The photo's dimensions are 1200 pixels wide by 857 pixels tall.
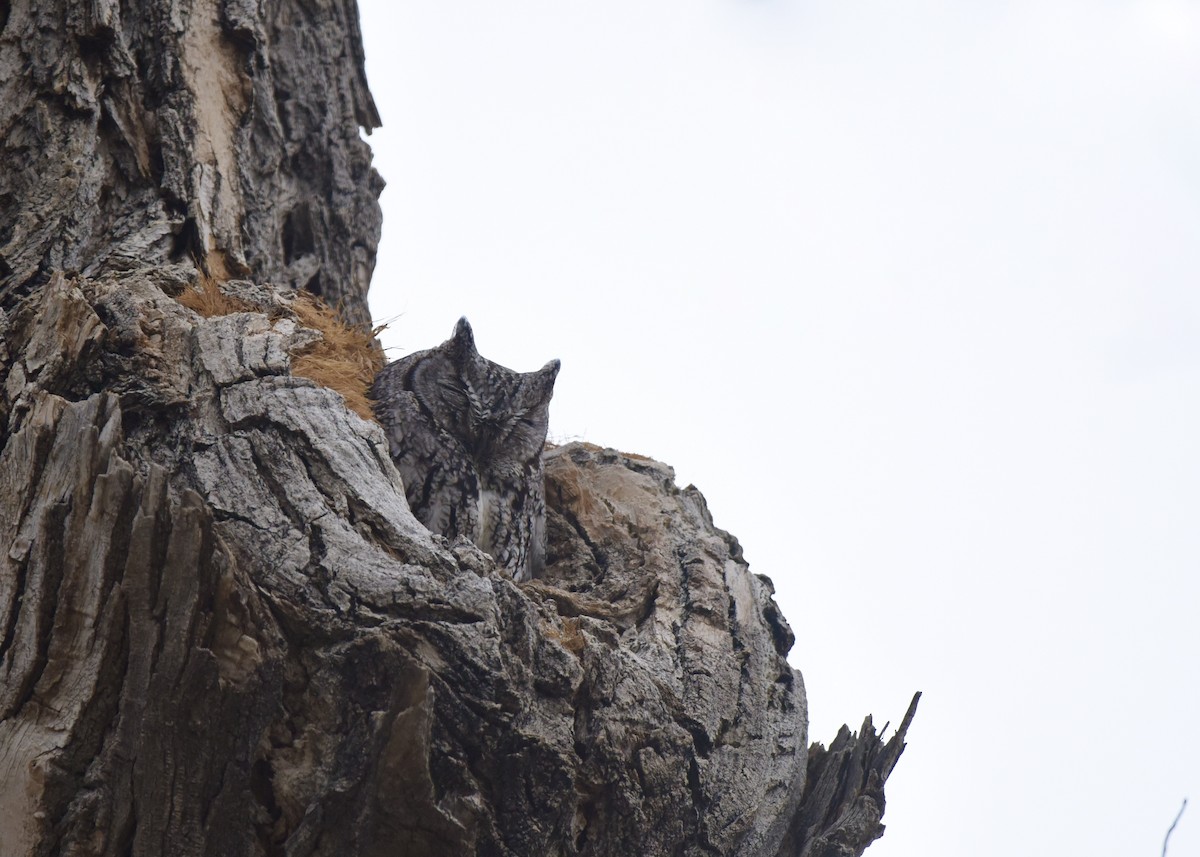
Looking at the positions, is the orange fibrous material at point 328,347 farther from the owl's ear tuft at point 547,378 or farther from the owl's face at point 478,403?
the owl's ear tuft at point 547,378

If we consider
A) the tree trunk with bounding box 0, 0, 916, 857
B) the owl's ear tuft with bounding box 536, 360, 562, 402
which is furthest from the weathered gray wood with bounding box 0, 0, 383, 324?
the owl's ear tuft with bounding box 536, 360, 562, 402

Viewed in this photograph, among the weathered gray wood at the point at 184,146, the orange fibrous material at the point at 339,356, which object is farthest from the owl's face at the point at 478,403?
the weathered gray wood at the point at 184,146

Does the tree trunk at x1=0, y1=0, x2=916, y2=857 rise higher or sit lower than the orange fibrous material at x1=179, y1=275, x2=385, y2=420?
lower

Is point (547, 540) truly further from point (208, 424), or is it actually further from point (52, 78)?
point (52, 78)

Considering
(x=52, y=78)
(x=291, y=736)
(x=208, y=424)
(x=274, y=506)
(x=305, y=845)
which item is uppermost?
(x=52, y=78)

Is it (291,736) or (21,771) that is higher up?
(291,736)

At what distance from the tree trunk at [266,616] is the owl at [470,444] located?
10.0 inches

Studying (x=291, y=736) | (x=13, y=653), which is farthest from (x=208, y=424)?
(x=291, y=736)

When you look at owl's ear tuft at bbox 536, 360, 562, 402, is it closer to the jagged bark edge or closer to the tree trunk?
the tree trunk

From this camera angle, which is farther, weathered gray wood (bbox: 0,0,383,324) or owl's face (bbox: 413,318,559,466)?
owl's face (bbox: 413,318,559,466)

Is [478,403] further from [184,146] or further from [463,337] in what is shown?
[184,146]

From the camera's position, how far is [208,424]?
11.6 feet

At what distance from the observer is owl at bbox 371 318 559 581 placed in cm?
491

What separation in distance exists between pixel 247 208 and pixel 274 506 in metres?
2.90
